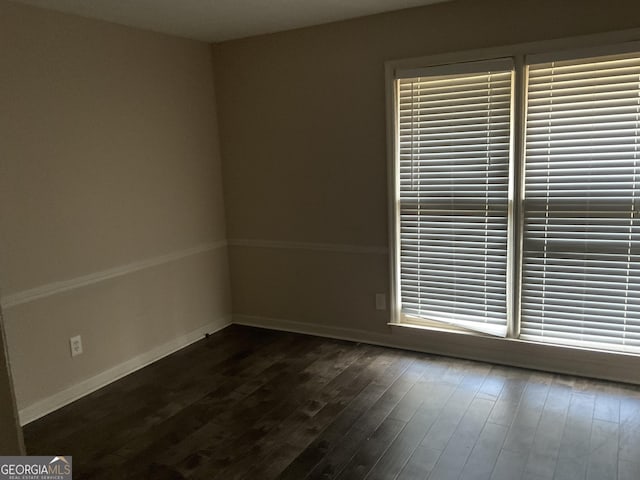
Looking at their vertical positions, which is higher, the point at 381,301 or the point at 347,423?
the point at 381,301

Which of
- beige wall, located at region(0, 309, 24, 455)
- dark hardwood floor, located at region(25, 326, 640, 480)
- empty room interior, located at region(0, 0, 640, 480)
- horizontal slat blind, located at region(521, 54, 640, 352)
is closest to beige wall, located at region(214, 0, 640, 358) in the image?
empty room interior, located at region(0, 0, 640, 480)

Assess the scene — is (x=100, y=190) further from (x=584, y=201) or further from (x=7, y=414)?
(x=584, y=201)

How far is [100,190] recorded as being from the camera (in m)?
3.33

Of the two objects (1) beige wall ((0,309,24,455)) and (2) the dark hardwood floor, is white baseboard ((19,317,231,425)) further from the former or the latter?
(1) beige wall ((0,309,24,455))

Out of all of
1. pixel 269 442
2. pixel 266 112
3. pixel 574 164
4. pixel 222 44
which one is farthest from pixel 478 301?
pixel 222 44

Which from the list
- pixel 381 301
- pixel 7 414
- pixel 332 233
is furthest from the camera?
pixel 332 233

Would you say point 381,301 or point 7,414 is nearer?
point 7,414

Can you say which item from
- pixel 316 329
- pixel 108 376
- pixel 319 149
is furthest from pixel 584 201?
pixel 108 376

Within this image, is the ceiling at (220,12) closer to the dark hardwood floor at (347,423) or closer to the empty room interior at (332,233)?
the empty room interior at (332,233)

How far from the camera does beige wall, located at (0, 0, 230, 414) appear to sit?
9.43ft

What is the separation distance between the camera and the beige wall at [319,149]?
11.2 feet

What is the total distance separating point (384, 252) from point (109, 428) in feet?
6.98

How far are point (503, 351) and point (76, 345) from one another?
2.81 metres

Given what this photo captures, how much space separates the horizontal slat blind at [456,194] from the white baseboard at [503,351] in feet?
0.37
